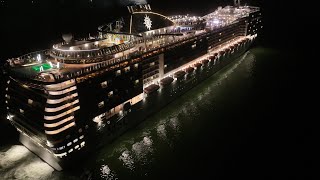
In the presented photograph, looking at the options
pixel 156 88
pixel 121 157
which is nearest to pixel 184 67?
pixel 156 88

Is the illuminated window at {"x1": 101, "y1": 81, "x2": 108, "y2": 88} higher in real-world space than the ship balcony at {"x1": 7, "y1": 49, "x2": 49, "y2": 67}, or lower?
lower

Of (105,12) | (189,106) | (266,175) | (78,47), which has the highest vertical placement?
(105,12)

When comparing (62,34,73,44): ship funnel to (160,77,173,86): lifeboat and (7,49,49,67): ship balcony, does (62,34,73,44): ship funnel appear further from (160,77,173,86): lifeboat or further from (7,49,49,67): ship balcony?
(160,77,173,86): lifeboat

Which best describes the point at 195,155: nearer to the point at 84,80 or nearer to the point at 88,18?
the point at 84,80

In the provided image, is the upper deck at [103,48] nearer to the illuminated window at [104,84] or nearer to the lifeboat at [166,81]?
the illuminated window at [104,84]

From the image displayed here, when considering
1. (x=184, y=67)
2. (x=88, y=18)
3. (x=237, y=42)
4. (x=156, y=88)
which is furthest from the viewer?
(x=88, y=18)

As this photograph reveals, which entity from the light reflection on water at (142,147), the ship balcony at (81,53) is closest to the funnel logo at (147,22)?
the ship balcony at (81,53)

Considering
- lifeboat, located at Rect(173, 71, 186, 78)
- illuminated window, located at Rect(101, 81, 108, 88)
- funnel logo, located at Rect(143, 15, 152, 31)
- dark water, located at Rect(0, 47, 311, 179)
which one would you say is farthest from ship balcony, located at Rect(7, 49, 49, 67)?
lifeboat, located at Rect(173, 71, 186, 78)

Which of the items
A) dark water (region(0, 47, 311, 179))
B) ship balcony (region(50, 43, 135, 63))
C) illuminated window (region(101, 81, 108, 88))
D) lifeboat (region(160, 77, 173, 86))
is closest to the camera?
dark water (region(0, 47, 311, 179))
